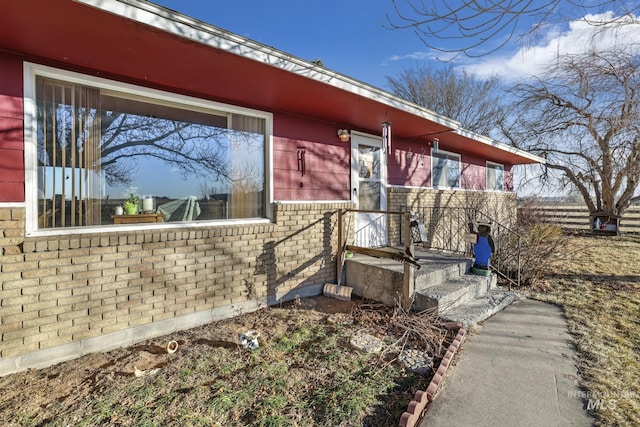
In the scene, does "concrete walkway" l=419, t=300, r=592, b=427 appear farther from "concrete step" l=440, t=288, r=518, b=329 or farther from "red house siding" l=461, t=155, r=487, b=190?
"red house siding" l=461, t=155, r=487, b=190

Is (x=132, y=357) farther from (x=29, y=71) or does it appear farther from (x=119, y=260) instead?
(x=29, y=71)

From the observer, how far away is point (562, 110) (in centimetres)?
1338

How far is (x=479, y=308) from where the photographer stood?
428cm

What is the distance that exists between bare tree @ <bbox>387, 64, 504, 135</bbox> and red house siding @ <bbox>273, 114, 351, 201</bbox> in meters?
15.6

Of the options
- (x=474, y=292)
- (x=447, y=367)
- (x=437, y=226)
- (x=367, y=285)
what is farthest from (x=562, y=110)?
(x=447, y=367)

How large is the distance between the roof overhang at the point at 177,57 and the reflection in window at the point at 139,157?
0.29 meters

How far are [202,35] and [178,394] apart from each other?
297cm

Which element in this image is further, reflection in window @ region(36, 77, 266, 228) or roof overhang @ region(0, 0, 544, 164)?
reflection in window @ region(36, 77, 266, 228)

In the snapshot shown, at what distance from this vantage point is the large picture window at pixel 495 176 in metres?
10.8

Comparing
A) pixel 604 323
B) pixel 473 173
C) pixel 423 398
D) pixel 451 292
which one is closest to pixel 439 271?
pixel 451 292

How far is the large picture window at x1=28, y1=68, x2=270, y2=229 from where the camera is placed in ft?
10.3

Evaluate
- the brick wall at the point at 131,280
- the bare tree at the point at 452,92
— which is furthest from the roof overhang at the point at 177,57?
the bare tree at the point at 452,92

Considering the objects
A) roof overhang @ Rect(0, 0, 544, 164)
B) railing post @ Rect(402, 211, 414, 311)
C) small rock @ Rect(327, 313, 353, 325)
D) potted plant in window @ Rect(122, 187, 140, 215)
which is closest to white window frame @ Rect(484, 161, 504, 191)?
roof overhang @ Rect(0, 0, 544, 164)

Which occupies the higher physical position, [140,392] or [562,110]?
[562,110]
